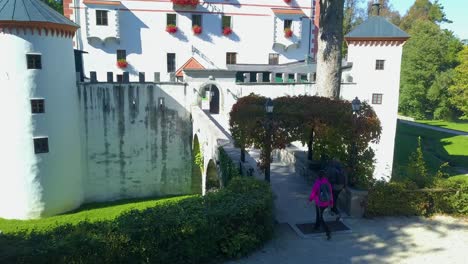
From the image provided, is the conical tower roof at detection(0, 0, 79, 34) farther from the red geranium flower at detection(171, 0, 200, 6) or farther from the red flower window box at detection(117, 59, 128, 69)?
the red geranium flower at detection(171, 0, 200, 6)

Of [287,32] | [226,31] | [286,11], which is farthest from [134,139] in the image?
[286,11]

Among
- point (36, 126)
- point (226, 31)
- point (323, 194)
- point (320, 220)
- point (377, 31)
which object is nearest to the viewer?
point (323, 194)

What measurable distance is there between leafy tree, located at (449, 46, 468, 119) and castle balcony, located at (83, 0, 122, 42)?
3530cm

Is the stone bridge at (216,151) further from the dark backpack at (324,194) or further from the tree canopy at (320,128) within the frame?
the dark backpack at (324,194)

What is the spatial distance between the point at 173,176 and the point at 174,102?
5.14m

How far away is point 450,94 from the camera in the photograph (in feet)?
150

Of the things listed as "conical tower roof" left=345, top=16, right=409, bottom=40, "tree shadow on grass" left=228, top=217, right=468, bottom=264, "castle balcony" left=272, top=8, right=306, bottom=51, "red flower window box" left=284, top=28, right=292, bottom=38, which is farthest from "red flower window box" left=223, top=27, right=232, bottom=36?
"tree shadow on grass" left=228, top=217, right=468, bottom=264

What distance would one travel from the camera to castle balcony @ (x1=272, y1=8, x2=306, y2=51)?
3053 centimetres

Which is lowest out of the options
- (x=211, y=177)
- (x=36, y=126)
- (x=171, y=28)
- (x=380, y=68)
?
(x=211, y=177)

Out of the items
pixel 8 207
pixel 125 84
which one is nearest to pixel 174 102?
pixel 125 84

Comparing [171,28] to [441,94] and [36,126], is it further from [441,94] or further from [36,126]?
[441,94]

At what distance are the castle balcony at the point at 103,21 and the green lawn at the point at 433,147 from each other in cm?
2258

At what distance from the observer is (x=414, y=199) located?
32.3 ft

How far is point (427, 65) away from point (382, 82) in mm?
26317
